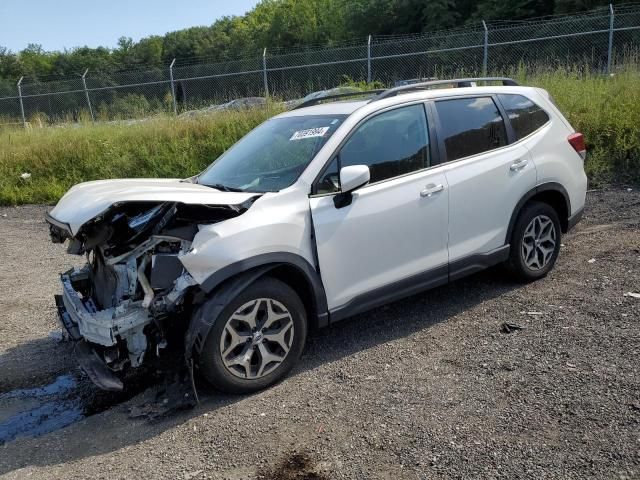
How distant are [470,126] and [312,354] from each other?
7.61ft

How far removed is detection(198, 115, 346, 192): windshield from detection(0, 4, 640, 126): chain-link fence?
957 centimetres

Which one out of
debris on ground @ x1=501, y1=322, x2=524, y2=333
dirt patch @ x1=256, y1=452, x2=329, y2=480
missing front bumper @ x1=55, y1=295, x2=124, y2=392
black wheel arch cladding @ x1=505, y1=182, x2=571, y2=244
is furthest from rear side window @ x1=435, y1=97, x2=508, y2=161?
missing front bumper @ x1=55, y1=295, x2=124, y2=392

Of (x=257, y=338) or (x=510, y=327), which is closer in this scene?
(x=257, y=338)

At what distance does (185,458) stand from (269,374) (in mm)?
826

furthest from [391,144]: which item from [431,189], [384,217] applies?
[384,217]

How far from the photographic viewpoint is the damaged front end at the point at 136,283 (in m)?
3.64

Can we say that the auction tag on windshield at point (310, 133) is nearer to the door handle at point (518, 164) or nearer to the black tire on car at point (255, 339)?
the black tire on car at point (255, 339)

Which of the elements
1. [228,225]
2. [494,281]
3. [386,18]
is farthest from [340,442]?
[386,18]

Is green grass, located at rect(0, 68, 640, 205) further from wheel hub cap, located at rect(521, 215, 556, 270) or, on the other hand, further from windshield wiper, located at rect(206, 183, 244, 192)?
windshield wiper, located at rect(206, 183, 244, 192)

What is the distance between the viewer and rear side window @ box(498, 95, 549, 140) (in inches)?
203

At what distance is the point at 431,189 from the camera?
4457 mm

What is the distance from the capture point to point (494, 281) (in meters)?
5.54

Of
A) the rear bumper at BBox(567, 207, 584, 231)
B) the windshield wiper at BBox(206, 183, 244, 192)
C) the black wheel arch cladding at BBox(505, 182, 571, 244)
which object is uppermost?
the windshield wiper at BBox(206, 183, 244, 192)

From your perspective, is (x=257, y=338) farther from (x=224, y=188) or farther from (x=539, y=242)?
(x=539, y=242)
